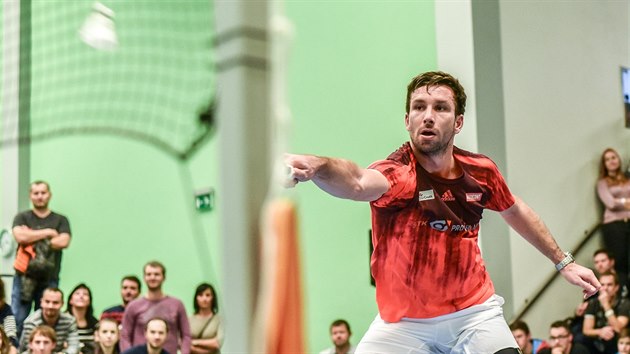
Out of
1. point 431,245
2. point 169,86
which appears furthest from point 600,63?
point 431,245

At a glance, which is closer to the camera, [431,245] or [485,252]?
[431,245]

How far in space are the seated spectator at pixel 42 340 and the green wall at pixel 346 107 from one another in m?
3.25

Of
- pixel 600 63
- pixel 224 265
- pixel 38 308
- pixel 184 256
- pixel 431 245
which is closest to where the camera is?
pixel 224 265

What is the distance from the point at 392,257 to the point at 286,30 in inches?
101

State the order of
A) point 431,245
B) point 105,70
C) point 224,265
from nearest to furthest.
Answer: point 224,265
point 431,245
point 105,70

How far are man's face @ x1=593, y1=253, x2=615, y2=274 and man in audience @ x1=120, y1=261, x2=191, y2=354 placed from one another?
444 centimetres

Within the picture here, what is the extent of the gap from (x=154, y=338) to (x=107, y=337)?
2.37 ft

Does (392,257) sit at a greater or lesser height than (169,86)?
lesser

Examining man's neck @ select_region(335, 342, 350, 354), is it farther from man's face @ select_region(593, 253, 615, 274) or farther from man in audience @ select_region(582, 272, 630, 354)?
man's face @ select_region(593, 253, 615, 274)

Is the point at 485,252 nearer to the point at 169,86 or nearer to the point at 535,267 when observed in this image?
the point at 535,267

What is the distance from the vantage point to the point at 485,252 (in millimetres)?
9461

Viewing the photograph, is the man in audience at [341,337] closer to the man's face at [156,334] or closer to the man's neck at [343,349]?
the man's neck at [343,349]

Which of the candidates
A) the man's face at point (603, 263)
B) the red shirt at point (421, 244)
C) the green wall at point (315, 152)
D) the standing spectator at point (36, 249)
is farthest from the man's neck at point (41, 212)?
the man's face at point (603, 263)

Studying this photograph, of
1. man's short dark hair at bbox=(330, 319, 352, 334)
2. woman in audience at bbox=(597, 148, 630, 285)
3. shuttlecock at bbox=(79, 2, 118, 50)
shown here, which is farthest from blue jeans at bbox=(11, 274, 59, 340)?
woman in audience at bbox=(597, 148, 630, 285)
